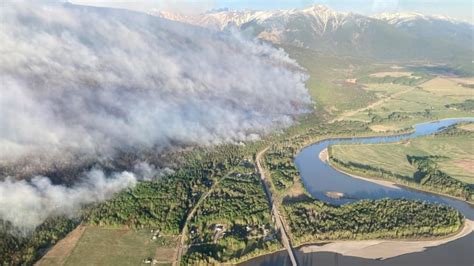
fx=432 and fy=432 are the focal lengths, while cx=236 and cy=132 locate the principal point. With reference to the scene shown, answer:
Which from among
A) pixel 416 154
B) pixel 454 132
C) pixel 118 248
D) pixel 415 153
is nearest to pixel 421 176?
pixel 416 154

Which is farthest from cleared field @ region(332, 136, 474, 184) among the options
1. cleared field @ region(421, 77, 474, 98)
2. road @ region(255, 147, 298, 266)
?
cleared field @ region(421, 77, 474, 98)

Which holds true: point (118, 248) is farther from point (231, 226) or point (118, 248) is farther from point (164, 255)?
point (231, 226)

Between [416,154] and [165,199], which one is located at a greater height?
[416,154]

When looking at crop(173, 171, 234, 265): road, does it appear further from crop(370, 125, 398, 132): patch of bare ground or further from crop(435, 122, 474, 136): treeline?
crop(435, 122, 474, 136): treeline

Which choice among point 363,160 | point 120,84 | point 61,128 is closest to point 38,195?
point 61,128

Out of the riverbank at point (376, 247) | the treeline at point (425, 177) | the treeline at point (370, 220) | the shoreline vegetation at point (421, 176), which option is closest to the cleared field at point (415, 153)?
the shoreline vegetation at point (421, 176)

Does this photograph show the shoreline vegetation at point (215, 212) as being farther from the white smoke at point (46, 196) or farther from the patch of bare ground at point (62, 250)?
the white smoke at point (46, 196)

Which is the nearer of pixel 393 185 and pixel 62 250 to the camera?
pixel 62 250
